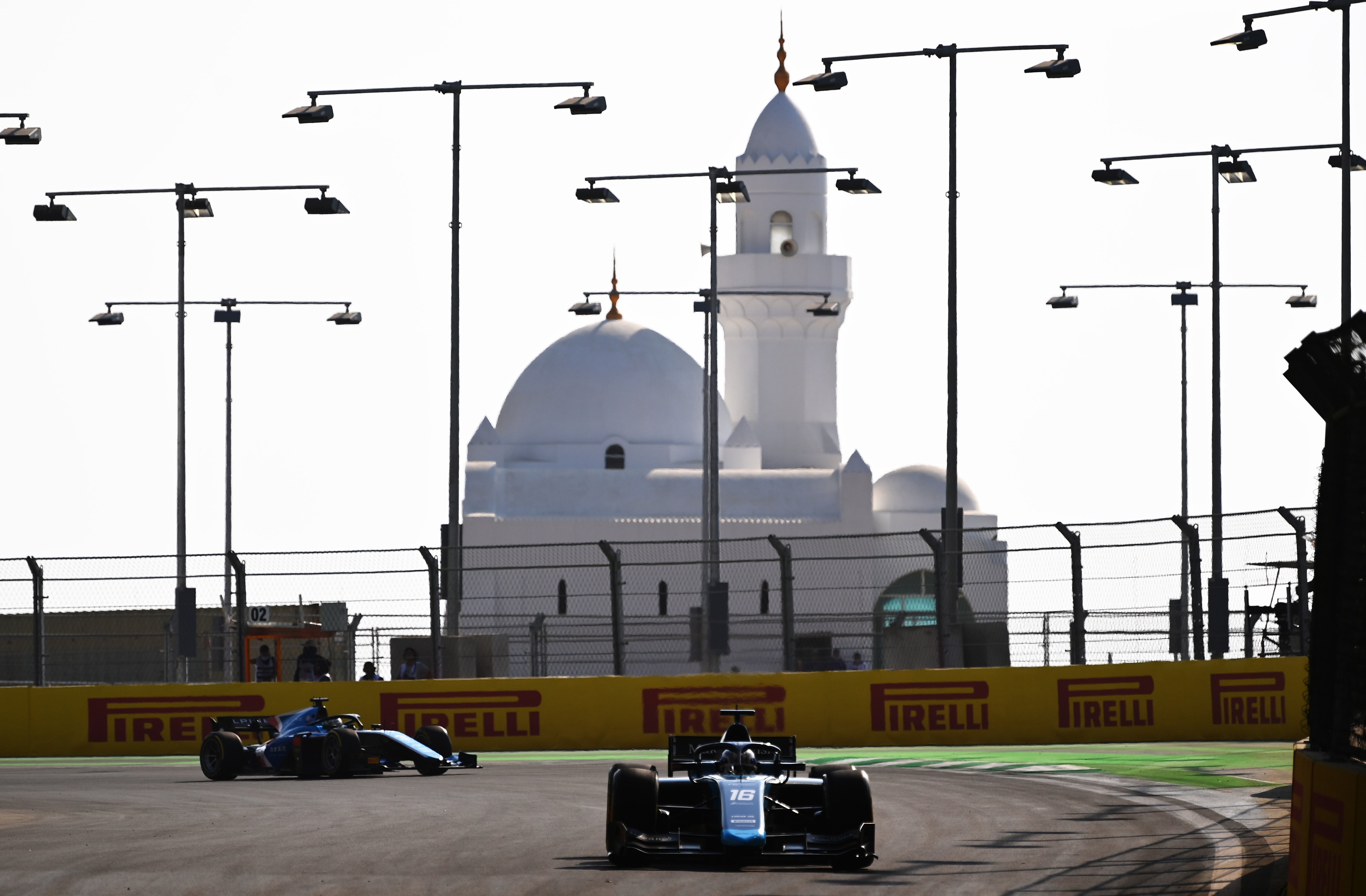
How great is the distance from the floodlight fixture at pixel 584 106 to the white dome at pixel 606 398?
125 ft

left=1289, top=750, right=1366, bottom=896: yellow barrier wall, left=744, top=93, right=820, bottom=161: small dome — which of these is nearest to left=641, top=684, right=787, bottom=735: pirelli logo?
left=1289, top=750, right=1366, bottom=896: yellow barrier wall

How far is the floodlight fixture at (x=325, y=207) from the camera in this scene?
101ft

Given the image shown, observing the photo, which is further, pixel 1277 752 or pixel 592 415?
pixel 592 415

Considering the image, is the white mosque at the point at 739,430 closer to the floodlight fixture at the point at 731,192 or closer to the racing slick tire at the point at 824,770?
the floodlight fixture at the point at 731,192

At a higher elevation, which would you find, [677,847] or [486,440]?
[486,440]

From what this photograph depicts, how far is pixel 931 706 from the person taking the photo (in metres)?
24.8

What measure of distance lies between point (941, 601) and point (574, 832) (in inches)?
438

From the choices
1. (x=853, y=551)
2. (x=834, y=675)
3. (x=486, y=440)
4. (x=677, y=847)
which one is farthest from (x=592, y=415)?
(x=677, y=847)

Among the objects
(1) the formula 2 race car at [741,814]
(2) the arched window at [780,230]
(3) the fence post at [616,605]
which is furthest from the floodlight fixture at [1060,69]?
(2) the arched window at [780,230]

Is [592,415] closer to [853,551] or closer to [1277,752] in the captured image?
[853,551]

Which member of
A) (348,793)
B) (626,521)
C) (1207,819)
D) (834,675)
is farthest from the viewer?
(626,521)

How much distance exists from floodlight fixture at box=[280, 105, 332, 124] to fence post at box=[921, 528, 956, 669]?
10873 millimetres

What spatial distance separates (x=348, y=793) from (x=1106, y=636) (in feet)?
35.0

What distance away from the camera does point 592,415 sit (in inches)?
2650
